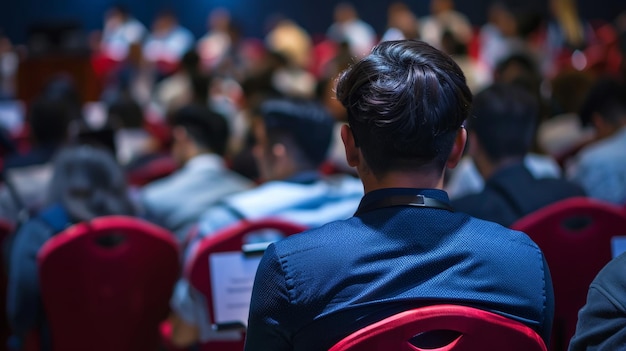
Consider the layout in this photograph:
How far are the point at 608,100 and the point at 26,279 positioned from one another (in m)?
2.57

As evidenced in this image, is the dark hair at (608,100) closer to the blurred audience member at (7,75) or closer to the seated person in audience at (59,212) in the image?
the seated person in audience at (59,212)

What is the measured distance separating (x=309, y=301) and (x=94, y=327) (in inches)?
67.0

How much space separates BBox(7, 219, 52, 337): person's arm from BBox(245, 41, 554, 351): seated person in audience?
1701mm

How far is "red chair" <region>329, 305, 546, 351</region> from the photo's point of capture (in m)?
1.25

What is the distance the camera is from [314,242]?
4.47 ft

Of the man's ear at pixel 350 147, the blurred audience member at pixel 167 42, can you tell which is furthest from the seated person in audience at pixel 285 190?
the blurred audience member at pixel 167 42

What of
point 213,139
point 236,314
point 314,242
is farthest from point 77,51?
point 314,242

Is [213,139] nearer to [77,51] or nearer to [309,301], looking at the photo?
[309,301]

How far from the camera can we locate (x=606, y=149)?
3.58 m

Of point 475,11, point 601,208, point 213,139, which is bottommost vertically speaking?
point 475,11

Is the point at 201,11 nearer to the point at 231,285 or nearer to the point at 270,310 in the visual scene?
the point at 231,285

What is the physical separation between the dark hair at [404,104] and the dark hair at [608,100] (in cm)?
269

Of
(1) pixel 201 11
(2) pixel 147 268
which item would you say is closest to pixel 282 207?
(2) pixel 147 268

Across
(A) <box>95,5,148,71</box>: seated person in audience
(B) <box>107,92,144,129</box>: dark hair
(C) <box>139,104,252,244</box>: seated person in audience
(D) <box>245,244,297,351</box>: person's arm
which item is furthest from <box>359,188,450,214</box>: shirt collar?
(A) <box>95,5,148,71</box>: seated person in audience
